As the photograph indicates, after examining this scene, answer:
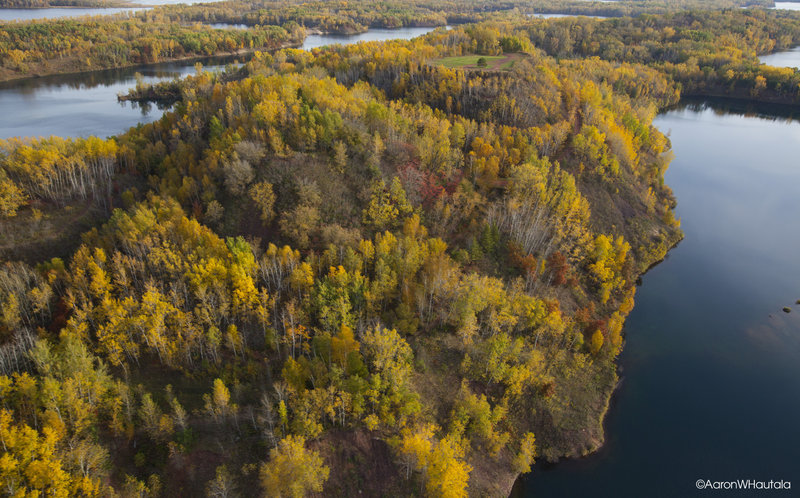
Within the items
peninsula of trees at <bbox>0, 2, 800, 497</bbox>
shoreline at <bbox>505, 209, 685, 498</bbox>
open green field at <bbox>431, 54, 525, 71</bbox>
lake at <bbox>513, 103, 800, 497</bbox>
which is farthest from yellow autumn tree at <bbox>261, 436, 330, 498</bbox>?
open green field at <bbox>431, 54, 525, 71</bbox>

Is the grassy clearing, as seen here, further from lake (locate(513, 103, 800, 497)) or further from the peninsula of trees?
lake (locate(513, 103, 800, 497))

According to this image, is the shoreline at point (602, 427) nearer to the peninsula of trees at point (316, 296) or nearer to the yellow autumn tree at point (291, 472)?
the peninsula of trees at point (316, 296)

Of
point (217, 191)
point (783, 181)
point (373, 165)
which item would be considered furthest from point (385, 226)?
point (783, 181)

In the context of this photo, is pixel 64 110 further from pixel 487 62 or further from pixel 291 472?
pixel 291 472

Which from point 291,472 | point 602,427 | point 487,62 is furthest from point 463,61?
point 291,472

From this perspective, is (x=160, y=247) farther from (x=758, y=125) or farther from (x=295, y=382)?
(x=758, y=125)

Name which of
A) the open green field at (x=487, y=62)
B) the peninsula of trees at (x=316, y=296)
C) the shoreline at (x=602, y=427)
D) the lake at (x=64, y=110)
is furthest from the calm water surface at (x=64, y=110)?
the shoreline at (x=602, y=427)
